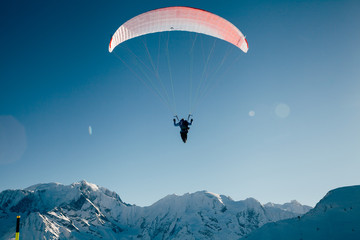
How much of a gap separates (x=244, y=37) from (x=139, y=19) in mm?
8730

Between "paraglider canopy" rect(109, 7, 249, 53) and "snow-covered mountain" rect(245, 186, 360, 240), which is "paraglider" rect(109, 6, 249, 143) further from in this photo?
"snow-covered mountain" rect(245, 186, 360, 240)

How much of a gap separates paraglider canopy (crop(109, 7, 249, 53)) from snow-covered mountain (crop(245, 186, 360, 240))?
1626 centimetres

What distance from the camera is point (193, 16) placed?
796 inches

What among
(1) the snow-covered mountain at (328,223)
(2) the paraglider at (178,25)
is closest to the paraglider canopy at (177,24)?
(2) the paraglider at (178,25)

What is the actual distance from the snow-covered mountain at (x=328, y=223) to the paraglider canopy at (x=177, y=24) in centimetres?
1626

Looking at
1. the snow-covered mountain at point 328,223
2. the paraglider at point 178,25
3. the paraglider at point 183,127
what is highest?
the paraglider at point 178,25

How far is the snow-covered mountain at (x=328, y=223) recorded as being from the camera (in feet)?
65.3

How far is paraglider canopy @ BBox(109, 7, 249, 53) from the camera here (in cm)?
1992

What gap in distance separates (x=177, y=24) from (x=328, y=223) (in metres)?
20.2

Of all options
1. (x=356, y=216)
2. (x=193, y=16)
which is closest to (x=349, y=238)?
(x=356, y=216)

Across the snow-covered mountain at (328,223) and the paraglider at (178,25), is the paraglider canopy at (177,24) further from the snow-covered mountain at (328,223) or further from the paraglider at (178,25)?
the snow-covered mountain at (328,223)

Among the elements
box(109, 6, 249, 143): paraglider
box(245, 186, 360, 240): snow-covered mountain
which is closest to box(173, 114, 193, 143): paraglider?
box(109, 6, 249, 143): paraglider

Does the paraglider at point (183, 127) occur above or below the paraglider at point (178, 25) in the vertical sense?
below

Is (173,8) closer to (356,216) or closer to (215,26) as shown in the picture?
(215,26)
